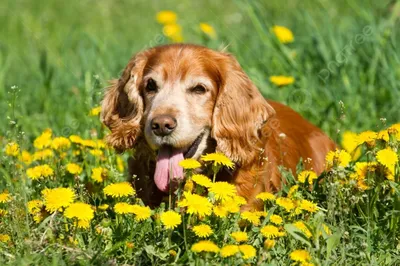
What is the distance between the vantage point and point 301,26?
663 cm

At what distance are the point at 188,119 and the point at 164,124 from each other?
0.52 feet

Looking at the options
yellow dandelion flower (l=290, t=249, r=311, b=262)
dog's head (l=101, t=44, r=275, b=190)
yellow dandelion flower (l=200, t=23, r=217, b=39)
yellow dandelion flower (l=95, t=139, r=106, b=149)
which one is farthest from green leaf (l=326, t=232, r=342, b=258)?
yellow dandelion flower (l=200, t=23, r=217, b=39)

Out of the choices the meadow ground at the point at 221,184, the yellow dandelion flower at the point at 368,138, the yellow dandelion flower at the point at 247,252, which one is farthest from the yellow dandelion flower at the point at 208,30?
the yellow dandelion flower at the point at 247,252

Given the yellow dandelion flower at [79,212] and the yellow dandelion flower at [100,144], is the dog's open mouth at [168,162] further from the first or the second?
the yellow dandelion flower at [79,212]

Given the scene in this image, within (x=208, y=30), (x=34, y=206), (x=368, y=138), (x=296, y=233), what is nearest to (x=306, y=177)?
(x=368, y=138)

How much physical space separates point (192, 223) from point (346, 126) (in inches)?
95.8

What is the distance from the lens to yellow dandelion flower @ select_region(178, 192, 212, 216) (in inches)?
117

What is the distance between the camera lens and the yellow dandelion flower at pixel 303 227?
9.80 feet

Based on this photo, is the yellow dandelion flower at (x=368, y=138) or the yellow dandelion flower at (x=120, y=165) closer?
the yellow dandelion flower at (x=368, y=138)

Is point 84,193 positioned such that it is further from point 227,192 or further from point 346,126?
point 346,126

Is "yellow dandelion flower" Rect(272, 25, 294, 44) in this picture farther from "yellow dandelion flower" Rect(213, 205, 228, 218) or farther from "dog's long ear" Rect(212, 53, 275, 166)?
"yellow dandelion flower" Rect(213, 205, 228, 218)

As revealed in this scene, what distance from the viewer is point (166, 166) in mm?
3805

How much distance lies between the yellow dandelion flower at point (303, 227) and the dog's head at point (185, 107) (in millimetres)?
842

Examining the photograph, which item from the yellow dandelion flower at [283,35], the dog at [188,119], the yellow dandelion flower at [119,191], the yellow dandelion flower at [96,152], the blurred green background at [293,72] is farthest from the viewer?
the yellow dandelion flower at [283,35]
